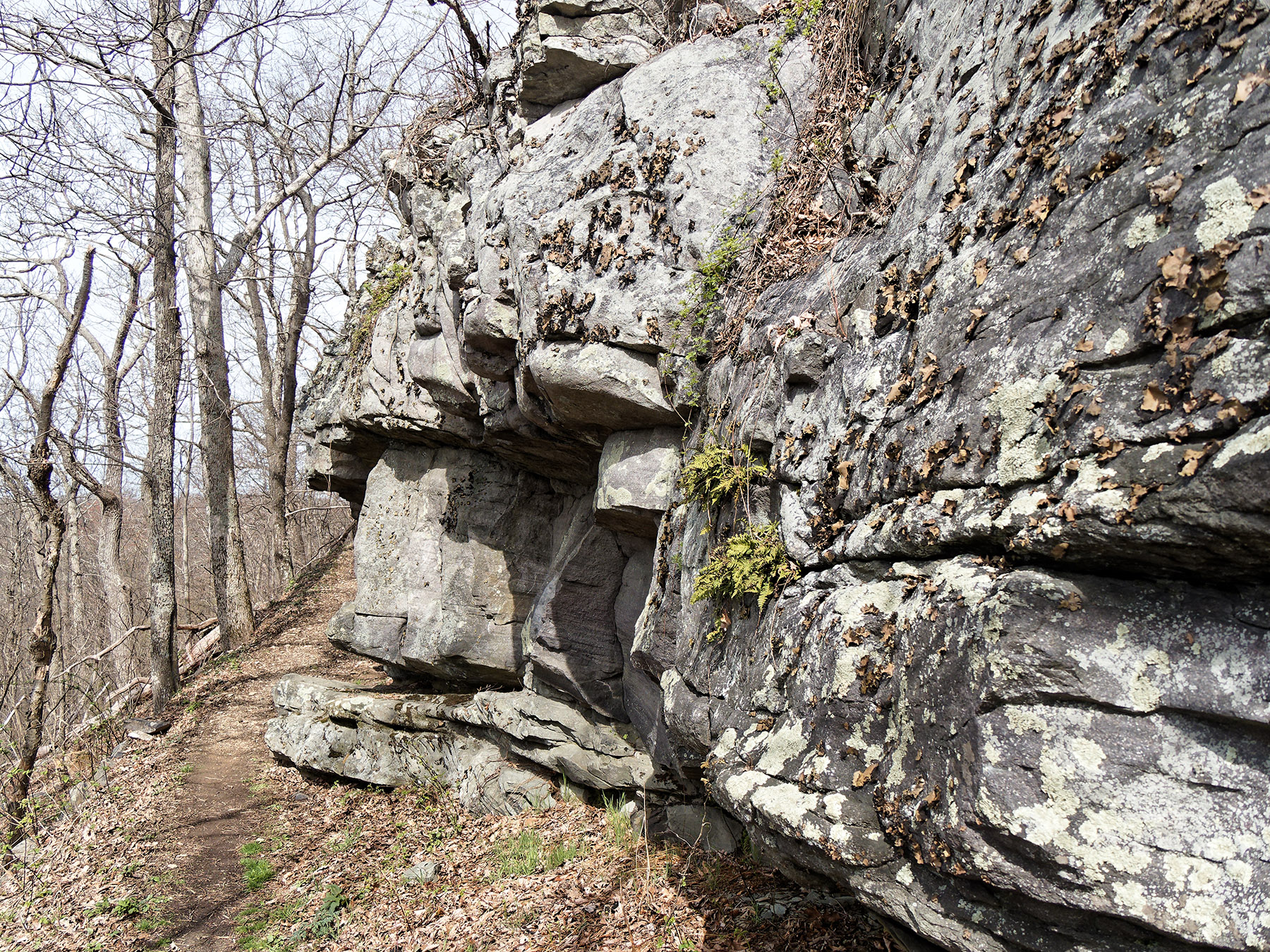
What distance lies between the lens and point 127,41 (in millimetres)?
8305

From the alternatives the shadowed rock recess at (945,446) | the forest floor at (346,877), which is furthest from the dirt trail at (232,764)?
the shadowed rock recess at (945,446)

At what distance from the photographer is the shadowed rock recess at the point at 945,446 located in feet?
8.50

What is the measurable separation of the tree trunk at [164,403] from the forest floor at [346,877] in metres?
1.83

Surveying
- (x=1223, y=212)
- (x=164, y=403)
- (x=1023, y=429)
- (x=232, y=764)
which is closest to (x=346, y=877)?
(x=232, y=764)

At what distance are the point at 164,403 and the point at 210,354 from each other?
1.57m

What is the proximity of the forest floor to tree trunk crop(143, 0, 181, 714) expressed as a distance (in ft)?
6.01

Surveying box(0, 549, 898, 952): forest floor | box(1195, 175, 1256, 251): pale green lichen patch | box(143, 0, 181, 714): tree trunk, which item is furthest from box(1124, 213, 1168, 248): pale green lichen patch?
box(143, 0, 181, 714): tree trunk

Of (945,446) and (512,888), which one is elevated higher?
(945,446)

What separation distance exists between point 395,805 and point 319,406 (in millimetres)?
7260

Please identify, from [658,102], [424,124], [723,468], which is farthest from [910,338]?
[424,124]

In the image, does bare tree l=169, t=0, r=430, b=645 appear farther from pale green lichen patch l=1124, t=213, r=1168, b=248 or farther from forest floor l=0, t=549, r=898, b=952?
pale green lichen patch l=1124, t=213, r=1168, b=248

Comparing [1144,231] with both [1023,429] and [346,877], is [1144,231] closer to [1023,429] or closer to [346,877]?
[1023,429]

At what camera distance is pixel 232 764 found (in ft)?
39.3

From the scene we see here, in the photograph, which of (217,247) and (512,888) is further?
(217,247)
